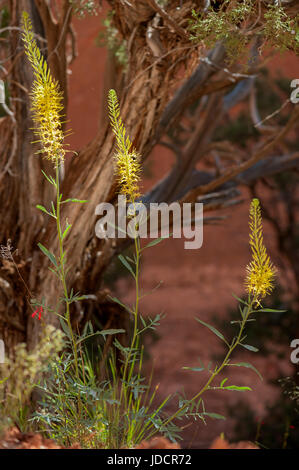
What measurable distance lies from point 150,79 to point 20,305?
4.67 feet

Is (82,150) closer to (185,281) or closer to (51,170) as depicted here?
(51,170)

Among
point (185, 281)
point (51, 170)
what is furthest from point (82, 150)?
point (185, 281)

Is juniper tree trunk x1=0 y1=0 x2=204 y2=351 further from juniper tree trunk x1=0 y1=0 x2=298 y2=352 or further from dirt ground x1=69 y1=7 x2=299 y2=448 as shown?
dirt ground x1=69 y1=7 x2=299 y2=448

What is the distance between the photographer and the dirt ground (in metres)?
10.2

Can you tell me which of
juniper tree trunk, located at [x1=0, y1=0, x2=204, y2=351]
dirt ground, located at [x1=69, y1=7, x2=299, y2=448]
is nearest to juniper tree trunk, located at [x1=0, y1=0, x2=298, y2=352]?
juniper tree trunk, located at [x1=0, y1=0, x2=204, y2=351]

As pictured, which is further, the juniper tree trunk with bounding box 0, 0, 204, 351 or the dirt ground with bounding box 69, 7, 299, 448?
the dirt ground with bounding box 69, 7, 299, 448

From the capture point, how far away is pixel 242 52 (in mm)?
2898

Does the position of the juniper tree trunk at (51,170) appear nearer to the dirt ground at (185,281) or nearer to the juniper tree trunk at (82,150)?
the juniper tree trunk at (82,150)

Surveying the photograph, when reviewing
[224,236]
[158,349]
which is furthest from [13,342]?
[224,236]

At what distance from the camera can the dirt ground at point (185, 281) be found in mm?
10156

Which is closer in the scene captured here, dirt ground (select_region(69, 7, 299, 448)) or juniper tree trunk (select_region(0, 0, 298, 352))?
juniper tree trunk (select_region(0, 0, 298, 352))

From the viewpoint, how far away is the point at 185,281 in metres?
13.7

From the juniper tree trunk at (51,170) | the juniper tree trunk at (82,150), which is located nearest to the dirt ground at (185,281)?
the juniper tree trunk at (82,150)
